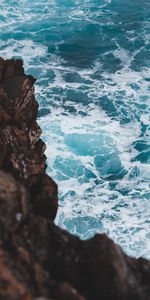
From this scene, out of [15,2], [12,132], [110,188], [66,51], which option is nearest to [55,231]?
[12,132]

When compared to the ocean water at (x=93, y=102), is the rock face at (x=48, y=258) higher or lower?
lower

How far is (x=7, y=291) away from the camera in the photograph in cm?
755

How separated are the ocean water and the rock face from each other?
9.08 metres

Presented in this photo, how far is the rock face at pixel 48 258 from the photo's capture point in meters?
8.27

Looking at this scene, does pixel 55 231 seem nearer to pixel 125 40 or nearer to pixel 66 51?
pixel 66 51

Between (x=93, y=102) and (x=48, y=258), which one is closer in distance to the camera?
(x=48, y=258)

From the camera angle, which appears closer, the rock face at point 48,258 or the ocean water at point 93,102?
the rock face at point 48,258

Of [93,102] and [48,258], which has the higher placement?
[93,102]

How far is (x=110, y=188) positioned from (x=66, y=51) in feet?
55.3

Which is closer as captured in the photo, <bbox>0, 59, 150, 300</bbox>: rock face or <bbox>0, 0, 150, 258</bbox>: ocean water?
<bbox>0, 59, 150, 300</bbox>: rock face

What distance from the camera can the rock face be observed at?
8266 mm

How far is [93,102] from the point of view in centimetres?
2919

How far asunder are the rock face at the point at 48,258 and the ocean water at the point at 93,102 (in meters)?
9.08

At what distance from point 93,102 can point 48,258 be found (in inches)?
810
